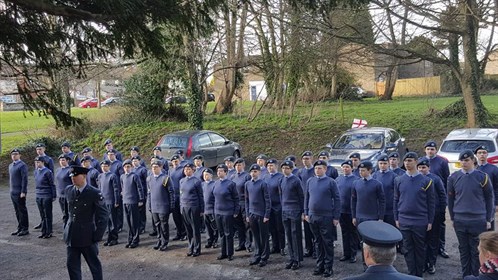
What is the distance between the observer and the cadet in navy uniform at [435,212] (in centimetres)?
758

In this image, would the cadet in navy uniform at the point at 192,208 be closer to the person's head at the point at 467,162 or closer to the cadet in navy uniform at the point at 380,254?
the person's head at the point at 467,162

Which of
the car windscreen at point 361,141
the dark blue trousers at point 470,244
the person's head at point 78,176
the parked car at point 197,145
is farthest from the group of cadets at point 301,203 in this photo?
the parked car at point 197,145

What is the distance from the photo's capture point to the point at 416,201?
7238 millimetres

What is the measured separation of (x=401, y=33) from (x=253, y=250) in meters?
12.7

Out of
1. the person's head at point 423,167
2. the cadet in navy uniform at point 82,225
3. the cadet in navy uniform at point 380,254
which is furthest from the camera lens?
the person's head at point 423,167

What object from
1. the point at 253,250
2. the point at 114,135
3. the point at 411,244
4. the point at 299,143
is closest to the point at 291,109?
the point at 299,143

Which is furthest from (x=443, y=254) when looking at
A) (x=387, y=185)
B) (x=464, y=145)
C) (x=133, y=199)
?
(x=133, y=199)

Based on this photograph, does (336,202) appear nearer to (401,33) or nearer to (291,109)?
(401,33)

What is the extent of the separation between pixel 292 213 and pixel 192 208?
80.5 inches

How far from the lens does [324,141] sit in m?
21.1

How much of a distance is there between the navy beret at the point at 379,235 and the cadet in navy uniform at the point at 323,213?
15.9ft

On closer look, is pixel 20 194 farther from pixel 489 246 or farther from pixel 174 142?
pixel 489 246

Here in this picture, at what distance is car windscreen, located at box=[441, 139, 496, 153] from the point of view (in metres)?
12.8

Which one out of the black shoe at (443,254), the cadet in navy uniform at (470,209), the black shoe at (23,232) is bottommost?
the black shoe at (443,254)
